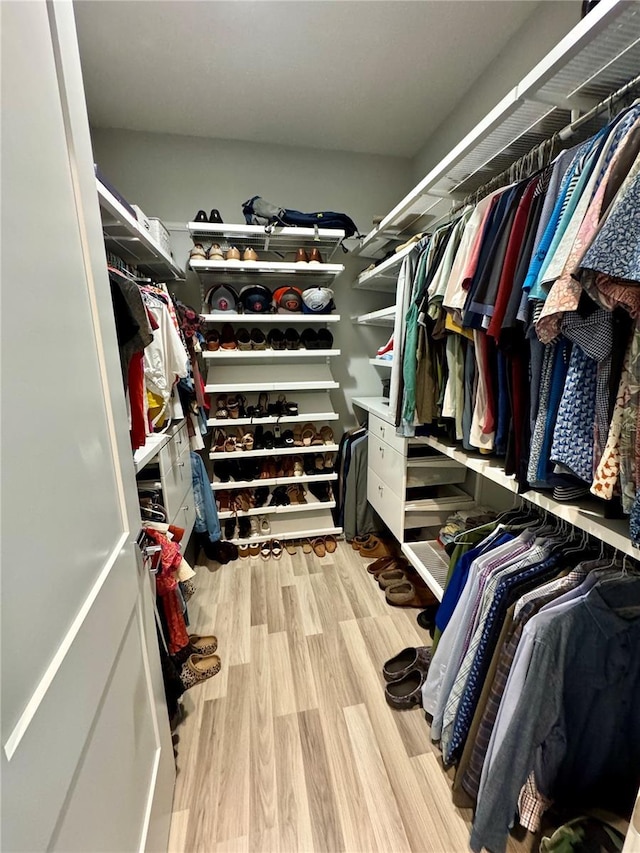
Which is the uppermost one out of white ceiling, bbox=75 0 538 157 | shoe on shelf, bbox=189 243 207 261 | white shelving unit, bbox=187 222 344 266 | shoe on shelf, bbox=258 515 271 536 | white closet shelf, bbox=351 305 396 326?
white ceiling, bbox=75 0 538 157

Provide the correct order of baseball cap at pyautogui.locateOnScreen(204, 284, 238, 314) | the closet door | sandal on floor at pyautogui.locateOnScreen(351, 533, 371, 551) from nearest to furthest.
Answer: the closet door < baseball cap at pyautogui.locateOnScreen(204, 284, 238, 314) < sandal on floor at pyautogui.locateOnScreen(351, 533, 371, 551)

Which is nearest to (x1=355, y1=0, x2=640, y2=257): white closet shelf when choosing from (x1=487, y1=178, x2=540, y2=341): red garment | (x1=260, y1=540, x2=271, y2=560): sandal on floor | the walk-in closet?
the walk-in closet

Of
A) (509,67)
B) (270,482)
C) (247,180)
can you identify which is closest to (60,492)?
(270,482)

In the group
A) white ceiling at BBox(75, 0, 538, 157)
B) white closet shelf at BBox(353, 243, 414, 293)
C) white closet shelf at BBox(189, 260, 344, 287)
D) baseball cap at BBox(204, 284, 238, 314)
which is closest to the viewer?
white ceiling at BBox(75, 0, 538, 157)

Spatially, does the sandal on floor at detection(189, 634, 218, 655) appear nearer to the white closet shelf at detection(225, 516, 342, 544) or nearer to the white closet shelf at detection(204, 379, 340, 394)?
the white closet shelf at detection(225, 516, 342, 544)

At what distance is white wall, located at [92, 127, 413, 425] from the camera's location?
234 centimetres

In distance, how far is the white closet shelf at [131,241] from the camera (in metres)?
1.23

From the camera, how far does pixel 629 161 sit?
681mm

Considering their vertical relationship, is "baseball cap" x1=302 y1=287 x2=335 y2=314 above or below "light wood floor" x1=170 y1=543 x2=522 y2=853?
above

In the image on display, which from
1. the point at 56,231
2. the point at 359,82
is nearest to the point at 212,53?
the point at 359,82

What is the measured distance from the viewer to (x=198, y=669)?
157cm

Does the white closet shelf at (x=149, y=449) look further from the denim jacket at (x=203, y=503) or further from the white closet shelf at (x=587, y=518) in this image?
the white closet shelf at (x=587, y=518)

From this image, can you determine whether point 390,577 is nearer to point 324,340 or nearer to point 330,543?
point 330,543

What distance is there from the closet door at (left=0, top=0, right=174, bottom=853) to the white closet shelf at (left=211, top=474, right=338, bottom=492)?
5.01ft
